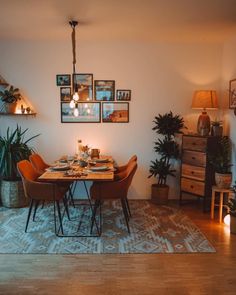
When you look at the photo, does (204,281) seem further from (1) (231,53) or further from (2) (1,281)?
(1) (231,53)

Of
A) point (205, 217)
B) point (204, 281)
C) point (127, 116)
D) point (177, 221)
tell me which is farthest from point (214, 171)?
point (204, 281)

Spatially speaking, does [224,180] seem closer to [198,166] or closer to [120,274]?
[198,166]

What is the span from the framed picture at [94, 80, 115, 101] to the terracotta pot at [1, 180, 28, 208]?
1.85 metres

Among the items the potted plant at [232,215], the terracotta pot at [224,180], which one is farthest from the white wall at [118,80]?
the potted plant at [232,215]

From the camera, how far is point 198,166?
4.38 meters

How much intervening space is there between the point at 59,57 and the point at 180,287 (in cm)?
376

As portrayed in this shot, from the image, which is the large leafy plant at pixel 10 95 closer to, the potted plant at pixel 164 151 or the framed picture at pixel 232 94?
the potted plant at pixel 164 151

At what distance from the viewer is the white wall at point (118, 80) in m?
4.74

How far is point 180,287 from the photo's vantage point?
2473mm

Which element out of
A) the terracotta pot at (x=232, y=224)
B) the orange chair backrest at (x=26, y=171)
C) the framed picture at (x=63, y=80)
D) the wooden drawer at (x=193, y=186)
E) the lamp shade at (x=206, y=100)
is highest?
the framed picture at (x=63, y=80)

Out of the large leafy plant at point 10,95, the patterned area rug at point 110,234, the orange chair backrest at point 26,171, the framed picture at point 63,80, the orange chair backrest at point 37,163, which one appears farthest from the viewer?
the framed picture at point 63,80

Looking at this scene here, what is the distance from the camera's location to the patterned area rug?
124 inches

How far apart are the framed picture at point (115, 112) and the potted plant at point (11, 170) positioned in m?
1.36

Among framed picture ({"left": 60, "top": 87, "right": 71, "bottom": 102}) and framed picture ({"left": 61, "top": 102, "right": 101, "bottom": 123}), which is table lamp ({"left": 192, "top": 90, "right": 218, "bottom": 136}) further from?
framed picture ({"left": 60, "top": 87, "right": 71, "bottom": 102})
